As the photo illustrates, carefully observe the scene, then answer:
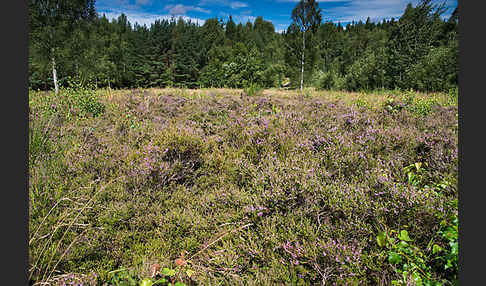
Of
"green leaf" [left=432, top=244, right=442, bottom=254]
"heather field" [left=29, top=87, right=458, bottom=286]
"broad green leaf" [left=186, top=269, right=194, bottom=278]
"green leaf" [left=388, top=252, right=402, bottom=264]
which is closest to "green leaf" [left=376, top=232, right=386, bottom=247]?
"heather field" [left=29, top=87, right=458, bottom=286]

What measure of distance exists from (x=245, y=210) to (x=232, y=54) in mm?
50305

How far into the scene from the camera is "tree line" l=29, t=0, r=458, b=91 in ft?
53.2

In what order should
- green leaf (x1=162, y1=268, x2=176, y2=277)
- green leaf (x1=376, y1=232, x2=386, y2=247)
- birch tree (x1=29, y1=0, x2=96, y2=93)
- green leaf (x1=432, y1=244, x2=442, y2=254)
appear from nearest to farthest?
green leaf (x1=432, y1=244, x2=442, y2=254), green leaf (x1=162, y1=268, x2=176, y2=277), green leaf (x1=376, y1=232, x2=386, y2=247), birch tree (x1=29, y1=0, x2=96, y2=93)

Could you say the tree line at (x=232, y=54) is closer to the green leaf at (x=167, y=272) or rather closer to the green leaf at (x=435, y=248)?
the green leaf at (x=435, y=248)

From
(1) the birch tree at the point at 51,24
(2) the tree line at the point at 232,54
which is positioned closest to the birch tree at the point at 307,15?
(2) the tree line at the point at 232,54

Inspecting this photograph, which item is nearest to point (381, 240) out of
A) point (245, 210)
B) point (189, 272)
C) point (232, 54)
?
point (245, 210)

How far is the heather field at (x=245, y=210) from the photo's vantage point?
1.77m

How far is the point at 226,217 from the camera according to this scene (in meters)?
2.55

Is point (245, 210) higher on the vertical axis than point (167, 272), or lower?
higher

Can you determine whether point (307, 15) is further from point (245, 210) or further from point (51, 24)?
point (245, 210)

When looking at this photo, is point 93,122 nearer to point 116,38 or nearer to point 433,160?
point 433,160

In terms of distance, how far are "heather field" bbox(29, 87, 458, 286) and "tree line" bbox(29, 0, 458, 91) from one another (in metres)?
1.86

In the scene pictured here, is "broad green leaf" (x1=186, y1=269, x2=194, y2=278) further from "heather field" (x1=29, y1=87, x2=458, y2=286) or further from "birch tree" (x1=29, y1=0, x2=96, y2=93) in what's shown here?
"birch tree" (x1=29, y1=0, x2=96, y2=93)

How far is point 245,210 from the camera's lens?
245cm
